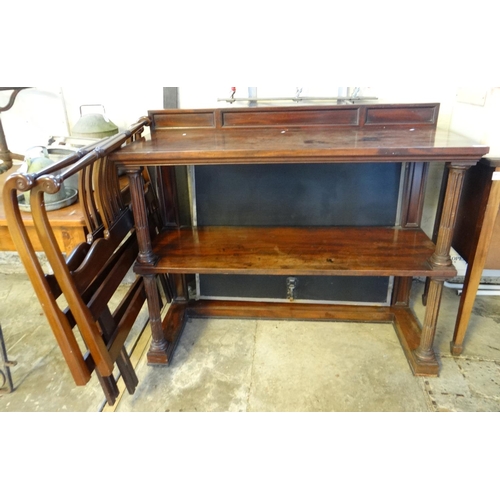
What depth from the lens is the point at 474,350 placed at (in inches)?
74.9

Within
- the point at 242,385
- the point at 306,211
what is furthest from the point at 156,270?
the point at 306,211

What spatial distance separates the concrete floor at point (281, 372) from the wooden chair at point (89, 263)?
0.25 m

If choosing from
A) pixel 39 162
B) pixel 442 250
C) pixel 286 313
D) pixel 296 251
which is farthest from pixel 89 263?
pixel 442 250

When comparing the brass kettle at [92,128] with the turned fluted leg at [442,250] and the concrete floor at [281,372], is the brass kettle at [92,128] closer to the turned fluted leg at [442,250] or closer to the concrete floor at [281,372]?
the concrete floor at [281,372]

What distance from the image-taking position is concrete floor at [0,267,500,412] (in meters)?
1.65

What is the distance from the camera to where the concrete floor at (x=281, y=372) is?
5.40 feet

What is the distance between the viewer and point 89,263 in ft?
4.27

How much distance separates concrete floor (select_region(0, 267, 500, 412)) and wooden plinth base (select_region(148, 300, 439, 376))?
4cm

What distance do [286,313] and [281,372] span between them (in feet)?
1.36

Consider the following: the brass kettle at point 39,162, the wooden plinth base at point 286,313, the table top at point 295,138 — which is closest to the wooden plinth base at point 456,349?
the wooden plinth base at point 286,313

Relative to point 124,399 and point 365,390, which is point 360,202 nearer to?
point 365,390

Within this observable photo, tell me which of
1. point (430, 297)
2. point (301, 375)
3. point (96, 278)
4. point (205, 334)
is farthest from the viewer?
point (205, 334)

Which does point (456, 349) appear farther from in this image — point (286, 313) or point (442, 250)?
point (286, 313)

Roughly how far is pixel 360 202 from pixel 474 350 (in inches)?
35.8
